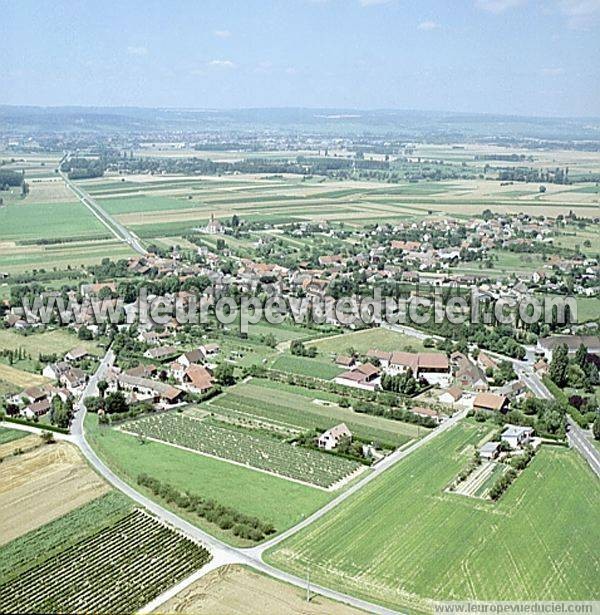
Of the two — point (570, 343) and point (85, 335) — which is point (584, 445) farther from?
point (85, 335)

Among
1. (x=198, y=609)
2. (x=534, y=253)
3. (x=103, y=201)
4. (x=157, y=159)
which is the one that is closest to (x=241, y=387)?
(x=198, y=609)

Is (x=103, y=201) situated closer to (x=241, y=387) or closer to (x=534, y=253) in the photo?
(x=534, y=253)

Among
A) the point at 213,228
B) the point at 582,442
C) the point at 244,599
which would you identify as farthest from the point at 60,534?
the point at 213,228

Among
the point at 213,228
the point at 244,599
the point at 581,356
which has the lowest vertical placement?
the point at 244,599

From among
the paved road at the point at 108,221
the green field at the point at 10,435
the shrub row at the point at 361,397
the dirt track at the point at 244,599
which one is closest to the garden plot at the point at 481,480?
the shrub row at the point at 361,397

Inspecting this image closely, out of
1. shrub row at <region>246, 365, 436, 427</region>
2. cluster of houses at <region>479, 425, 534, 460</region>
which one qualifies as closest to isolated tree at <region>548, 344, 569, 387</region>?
shrub row at <region>246, 365, 436, 427</region>

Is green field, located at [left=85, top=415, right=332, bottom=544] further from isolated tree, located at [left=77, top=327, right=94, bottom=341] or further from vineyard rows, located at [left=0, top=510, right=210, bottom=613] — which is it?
isolated tree, located at [left=77, top=327, right=94, bottom=341]
